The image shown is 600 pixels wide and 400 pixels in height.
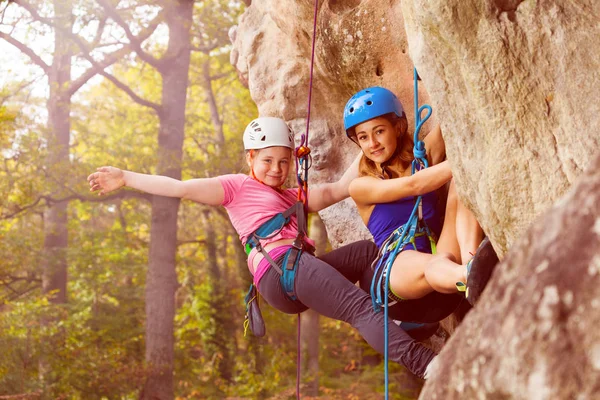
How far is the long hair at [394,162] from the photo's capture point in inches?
148

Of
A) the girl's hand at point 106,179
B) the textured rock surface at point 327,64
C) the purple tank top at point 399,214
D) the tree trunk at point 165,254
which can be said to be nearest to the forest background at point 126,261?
the tree trunk at point 165,254

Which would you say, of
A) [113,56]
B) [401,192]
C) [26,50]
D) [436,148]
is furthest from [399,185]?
[26,50]

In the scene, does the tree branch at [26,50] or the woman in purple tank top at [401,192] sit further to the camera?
the tree branch at [26,50]

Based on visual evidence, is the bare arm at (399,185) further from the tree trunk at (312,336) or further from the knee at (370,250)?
the tree trunk at (312,336)

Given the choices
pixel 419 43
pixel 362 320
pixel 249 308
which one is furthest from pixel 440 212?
pixel 249 308

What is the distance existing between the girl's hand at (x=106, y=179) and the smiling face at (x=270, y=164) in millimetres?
940

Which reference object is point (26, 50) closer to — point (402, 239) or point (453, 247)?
point (402, 239)

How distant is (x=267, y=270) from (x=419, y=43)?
168cm

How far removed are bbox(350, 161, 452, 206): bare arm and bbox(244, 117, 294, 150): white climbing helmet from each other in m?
0.67

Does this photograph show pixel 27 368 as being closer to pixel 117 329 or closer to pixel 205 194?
pixel 117 329

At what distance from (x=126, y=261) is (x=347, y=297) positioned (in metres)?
12.5

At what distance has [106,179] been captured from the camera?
372 centimetres

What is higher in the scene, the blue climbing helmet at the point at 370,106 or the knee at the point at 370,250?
the blue climbing helmet at the point at 370,106

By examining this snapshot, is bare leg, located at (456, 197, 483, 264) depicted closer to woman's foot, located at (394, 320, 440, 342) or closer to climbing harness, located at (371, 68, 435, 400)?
climbing harness, located at (371, 68, 435, 400)
